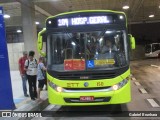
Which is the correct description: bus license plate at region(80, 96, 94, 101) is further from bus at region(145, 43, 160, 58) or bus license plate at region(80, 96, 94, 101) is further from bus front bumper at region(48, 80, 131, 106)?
bus at region(145, 43, 160, 58)

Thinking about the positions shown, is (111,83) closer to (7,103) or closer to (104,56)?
(104,56)

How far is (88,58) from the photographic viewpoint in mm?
8922

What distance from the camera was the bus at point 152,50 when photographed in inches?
1844

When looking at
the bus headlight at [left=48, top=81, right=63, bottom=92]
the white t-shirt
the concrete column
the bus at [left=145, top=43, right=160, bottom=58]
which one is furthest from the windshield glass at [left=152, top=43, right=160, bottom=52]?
the bus headlight at [left=48, top=81, right=63, bottom=92]

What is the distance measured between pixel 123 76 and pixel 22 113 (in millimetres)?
2955

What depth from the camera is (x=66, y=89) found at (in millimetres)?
8789

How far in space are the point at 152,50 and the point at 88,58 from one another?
40.1m

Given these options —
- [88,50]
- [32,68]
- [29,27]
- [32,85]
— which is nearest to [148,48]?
[29,27]

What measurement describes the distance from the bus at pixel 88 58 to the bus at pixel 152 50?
1524 inches

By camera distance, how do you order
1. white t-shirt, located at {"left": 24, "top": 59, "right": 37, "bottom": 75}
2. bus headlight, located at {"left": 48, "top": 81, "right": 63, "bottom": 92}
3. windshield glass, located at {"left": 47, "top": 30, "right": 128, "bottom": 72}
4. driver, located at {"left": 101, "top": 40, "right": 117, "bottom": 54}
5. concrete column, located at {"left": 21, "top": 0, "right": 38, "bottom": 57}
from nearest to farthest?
bus headlight, located at {"left": 48, "top": 81, "right": 63, "bottom": 92}
windshield glass, located at {"left": 47, "top": 30, "right": 128, "bottom": 72}
driver, located at {"left": 101, "top": 40, "right": 117, "bottom": 54}
white t-shirt, located at {"left": 24, "top": 59, "right": 37, "bottom": 75}
concrete column, located at {"left": 21, "top": 0, "right": 38, "bottom": 57}

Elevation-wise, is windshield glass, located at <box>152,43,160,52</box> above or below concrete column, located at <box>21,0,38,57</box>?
below

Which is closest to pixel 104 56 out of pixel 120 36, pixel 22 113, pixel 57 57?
pixel 120 36

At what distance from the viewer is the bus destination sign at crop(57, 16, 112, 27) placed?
361 inches

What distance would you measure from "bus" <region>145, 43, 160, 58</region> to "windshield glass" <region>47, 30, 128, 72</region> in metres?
A: 39.0
